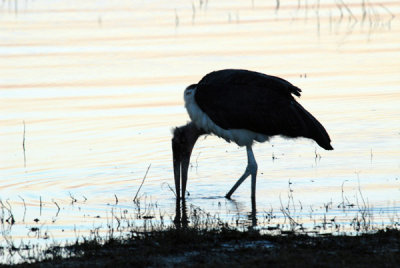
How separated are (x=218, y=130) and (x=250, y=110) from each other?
0.45 m

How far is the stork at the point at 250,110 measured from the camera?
973 cm

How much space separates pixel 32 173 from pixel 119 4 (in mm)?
18536

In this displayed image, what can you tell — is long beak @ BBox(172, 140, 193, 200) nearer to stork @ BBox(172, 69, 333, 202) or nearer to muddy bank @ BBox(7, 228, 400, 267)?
stork @ BBox(172, 69, 333, 202)

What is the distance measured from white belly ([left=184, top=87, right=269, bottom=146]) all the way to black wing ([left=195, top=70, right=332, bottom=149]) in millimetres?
84

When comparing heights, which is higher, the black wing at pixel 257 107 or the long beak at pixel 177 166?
the black wing at pixel 257 107

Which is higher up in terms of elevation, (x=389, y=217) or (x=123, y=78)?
(x=123, y=78)

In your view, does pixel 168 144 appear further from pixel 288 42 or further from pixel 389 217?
pixel 288 42

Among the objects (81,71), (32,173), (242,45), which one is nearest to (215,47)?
(242,45)

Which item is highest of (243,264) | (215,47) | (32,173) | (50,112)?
(215,47)

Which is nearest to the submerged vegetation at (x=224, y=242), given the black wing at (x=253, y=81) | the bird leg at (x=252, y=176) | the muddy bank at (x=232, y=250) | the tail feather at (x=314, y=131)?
the muddy bank at (x=232, y=250)

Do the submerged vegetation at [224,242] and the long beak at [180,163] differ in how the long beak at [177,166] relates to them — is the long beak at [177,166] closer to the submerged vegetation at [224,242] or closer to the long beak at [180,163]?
the long beak at [180,163]

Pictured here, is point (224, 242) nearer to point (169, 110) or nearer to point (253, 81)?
point (253, 81)

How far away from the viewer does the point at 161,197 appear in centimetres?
998

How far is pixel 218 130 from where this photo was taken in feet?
32.9
